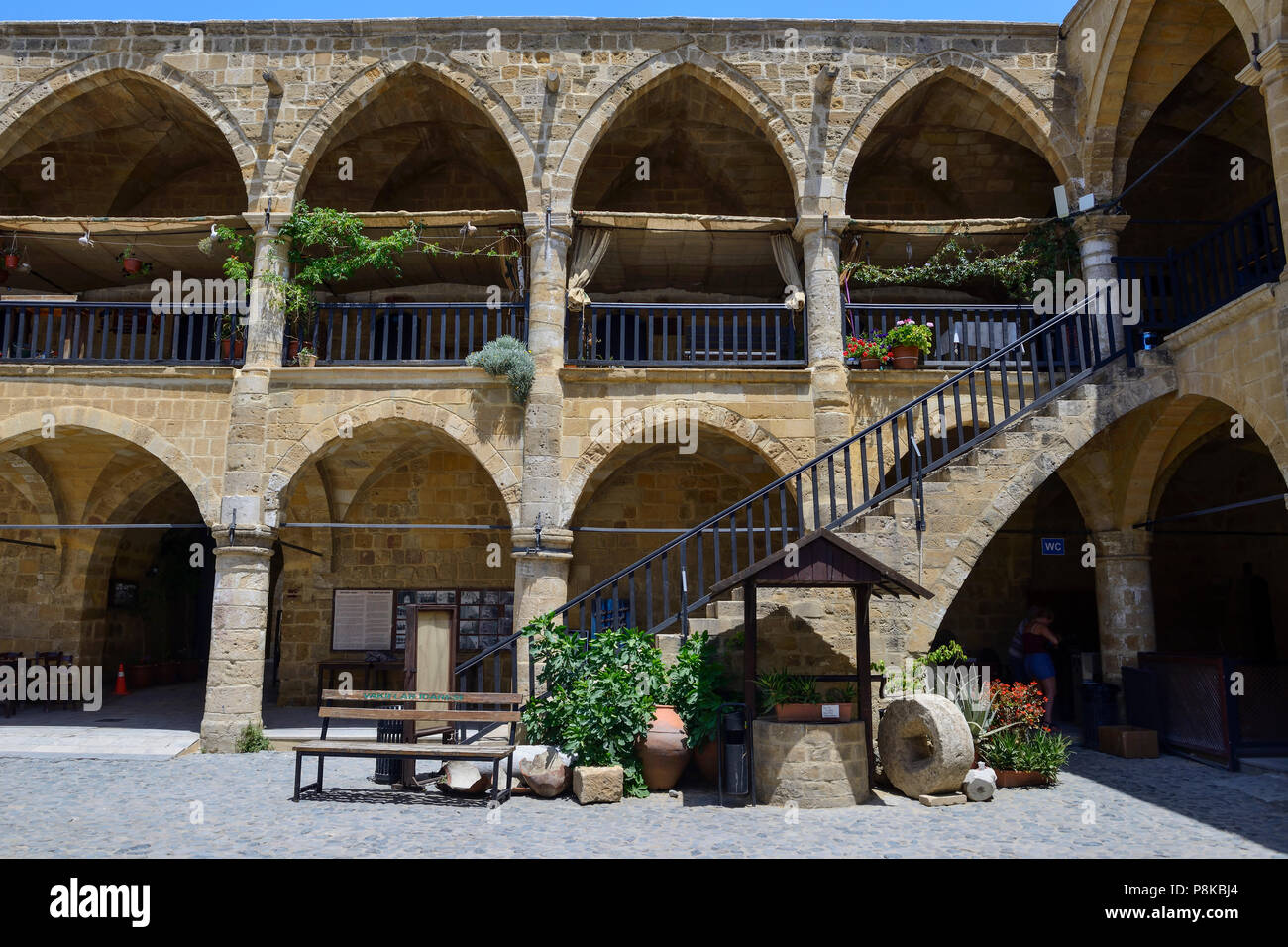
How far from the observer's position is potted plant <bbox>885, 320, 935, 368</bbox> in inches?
379

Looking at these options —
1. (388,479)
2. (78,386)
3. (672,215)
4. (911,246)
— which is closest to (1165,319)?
(911,246)

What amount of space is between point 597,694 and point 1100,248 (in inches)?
283

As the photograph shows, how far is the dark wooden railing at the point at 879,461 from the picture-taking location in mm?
7543

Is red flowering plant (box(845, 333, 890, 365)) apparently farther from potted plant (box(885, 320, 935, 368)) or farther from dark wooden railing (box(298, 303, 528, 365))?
dark wooden railing (box(298, 303, 528, 365))

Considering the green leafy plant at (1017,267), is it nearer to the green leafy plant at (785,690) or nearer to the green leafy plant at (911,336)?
the green leafy plant at (911,336)

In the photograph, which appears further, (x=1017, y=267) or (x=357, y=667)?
(x=357, y=667)

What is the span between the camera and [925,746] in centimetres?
668

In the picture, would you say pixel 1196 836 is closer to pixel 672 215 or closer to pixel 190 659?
pixel 672 215

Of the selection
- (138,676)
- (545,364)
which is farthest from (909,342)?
(138,676)

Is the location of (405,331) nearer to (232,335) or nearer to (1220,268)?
(232,335)

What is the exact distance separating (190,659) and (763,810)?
12.4 metres

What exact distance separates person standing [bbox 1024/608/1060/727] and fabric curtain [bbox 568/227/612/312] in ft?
18.6

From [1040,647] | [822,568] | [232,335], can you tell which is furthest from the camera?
[232,335]

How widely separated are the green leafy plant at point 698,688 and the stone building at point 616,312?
0.87ft
